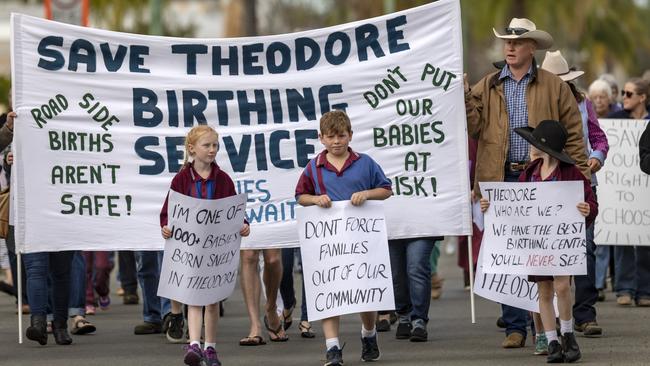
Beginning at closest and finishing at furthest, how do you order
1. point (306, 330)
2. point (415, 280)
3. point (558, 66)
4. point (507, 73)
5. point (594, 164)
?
point (507, 73) < point (415, 280) < point (594, 164) < point (306, 330) < point (558, 66)

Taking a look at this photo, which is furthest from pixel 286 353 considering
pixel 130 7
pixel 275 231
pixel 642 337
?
pixel 130 7

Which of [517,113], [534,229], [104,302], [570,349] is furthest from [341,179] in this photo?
[104,302]

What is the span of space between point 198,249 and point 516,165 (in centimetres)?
226

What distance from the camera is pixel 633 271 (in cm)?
1438

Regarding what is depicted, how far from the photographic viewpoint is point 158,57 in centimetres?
1162

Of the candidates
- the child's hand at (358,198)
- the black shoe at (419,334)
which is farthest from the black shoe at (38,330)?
the child's hand at (358,198)

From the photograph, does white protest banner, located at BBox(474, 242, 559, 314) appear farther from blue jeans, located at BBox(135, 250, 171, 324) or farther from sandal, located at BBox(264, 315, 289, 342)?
blue jeans, located at BBox(135, 250, 171, 324)

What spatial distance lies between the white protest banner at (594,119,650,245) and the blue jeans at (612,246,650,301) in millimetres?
161

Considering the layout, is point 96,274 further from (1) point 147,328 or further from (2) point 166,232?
(2) point 166,232

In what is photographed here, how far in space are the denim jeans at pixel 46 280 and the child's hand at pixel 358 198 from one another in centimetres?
263

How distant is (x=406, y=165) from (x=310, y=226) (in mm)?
1725

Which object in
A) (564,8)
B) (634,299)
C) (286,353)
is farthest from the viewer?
(564,8)

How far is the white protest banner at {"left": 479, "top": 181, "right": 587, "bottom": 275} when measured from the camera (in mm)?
10039

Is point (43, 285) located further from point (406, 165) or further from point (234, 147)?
point (406, 165)
